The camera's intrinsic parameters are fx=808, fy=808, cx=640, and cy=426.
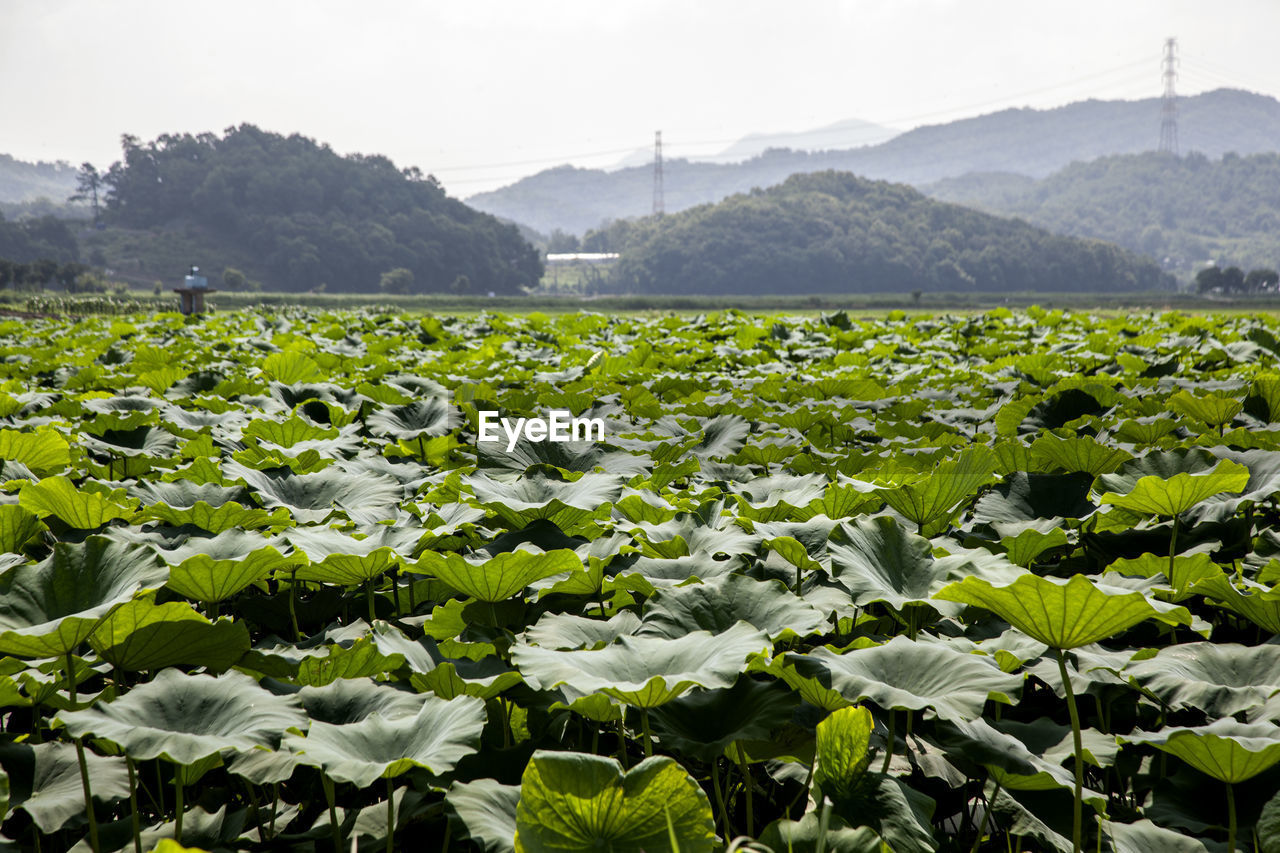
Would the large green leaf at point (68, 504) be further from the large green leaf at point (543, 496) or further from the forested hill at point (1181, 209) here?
the forested hill at point (1181, 209)

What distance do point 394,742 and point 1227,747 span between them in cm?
121

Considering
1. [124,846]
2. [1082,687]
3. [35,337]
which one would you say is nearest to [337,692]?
[124,846]

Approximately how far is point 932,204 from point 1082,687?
11297 centimetres

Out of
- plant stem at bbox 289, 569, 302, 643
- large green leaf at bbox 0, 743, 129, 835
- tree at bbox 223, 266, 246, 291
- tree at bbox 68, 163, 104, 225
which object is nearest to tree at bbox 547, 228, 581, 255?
tree at bbox 68, 163, 104, 225

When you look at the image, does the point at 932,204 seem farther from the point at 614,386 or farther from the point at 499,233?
the point at 614,386

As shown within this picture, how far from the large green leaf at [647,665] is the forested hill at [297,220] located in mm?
81722

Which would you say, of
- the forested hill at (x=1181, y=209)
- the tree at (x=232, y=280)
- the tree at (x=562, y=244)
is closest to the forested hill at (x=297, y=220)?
the tree at (x=232, y=280)

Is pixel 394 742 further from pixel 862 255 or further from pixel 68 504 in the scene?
pixel 862 255

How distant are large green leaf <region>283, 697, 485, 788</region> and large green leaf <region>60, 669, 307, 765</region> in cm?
6

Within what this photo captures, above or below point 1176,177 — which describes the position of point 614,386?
below

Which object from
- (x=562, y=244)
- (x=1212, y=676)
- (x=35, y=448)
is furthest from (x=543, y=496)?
(x=562, y=244)

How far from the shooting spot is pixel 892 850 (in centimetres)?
115

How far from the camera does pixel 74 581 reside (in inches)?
60.0

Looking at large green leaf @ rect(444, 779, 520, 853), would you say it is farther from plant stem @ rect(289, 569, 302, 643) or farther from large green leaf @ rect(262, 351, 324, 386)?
large green leaf @ rect(262, 351, 324, 386)
